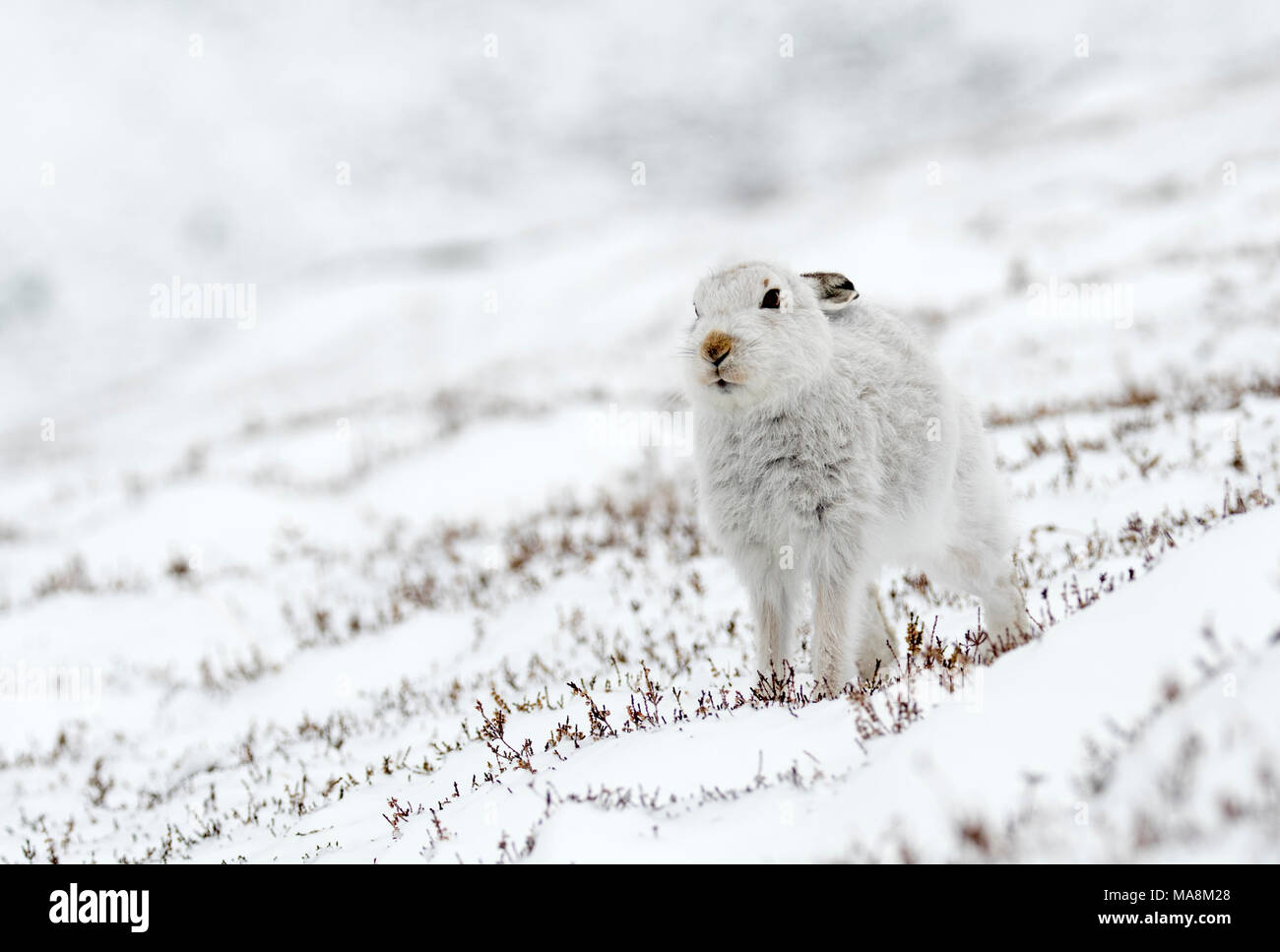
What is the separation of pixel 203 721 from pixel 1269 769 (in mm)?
8260

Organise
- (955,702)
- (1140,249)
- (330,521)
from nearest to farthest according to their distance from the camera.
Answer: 1. (955,702)
2. (330,521)
3. (1140,249)

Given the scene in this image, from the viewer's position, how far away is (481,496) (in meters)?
15.2

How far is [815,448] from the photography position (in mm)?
4535

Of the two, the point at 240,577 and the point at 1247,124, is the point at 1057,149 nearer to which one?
the point at 1247,124

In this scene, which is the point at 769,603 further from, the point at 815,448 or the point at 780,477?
the point at 815,448

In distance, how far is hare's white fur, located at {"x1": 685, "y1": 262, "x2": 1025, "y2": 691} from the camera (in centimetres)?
448

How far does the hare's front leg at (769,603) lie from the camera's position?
4828 mm

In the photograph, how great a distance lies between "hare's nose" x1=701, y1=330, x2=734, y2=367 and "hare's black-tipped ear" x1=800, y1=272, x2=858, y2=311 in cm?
90

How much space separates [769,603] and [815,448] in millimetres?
925

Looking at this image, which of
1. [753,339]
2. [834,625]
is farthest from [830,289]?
[834,625]

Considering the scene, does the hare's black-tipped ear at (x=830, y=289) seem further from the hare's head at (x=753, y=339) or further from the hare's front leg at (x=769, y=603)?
the hare's front leg at (x=769, y=603)

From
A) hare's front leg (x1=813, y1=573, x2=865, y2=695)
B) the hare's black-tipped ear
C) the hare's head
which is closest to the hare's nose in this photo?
the hare's head

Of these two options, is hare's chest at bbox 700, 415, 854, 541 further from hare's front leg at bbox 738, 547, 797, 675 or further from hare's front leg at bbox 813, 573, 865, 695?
hare's front leg at bbox 813, 573, 865, 695
